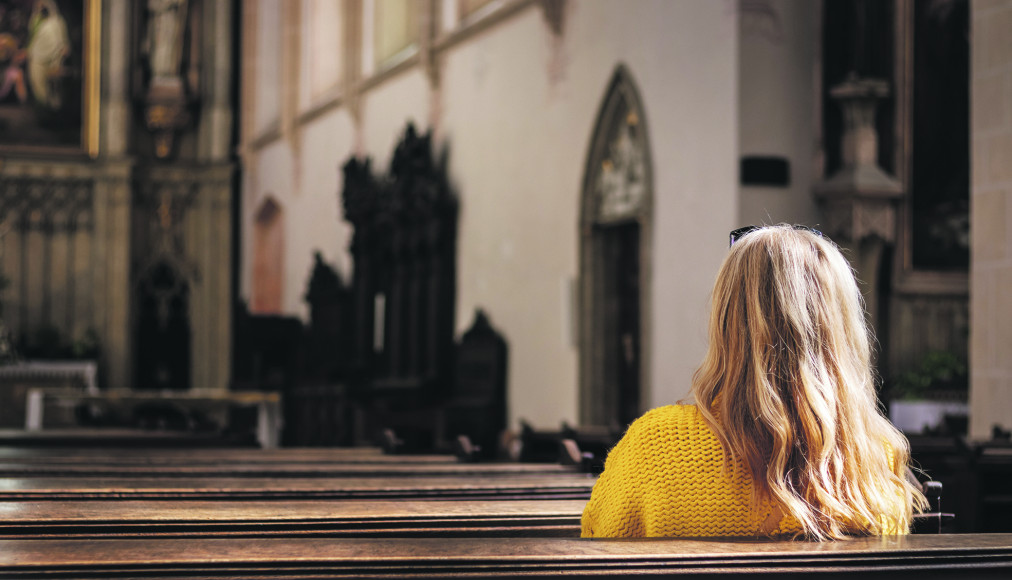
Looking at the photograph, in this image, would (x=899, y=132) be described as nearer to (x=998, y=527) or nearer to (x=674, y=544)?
(x=998, y=527)

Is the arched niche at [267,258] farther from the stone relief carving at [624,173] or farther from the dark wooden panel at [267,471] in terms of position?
the dark wooden panel at [267,471]

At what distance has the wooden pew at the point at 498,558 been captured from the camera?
4.81 feet

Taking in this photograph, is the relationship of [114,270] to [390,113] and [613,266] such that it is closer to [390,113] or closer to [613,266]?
[390,113]

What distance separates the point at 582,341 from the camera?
884 centimetres

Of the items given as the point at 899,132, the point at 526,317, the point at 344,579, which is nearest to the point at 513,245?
the point at 526,317

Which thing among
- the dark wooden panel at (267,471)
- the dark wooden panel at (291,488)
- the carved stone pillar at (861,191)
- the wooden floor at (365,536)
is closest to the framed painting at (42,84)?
the carved stone pillar at (861,191)

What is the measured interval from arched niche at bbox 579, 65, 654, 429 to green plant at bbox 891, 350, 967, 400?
5.57 feet

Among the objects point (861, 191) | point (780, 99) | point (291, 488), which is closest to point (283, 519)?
point (291, 488)

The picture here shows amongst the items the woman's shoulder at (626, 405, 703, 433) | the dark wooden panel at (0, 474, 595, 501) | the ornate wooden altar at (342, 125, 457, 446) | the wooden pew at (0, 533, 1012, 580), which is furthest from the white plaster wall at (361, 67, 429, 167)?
the wooden pew at (0, 533, 1012, 580)

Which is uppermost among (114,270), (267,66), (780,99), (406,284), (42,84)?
(267,66)

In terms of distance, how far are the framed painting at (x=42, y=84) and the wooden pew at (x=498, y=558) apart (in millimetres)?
16648

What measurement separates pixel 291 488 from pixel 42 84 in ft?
51.4

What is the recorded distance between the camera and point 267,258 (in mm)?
17422

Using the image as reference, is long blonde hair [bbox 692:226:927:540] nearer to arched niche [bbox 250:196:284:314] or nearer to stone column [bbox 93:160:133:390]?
arched niche [bbox 250:196:284:314]
